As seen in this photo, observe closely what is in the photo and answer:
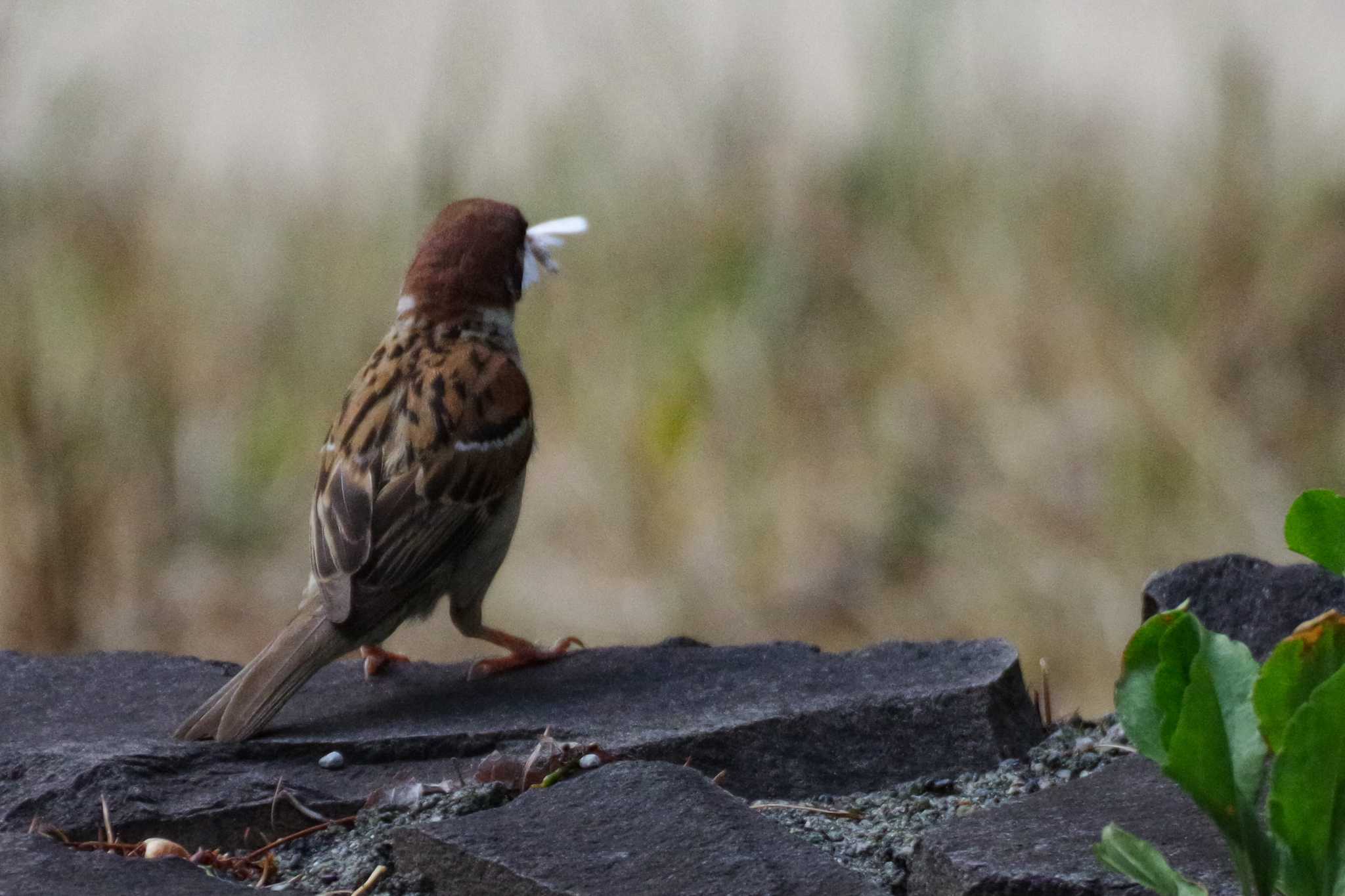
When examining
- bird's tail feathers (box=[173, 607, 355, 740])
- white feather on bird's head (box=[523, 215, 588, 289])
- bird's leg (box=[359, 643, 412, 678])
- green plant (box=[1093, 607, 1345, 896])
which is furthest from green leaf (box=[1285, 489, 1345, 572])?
white feather on bird's head (box=[523, 215, 588, 289])

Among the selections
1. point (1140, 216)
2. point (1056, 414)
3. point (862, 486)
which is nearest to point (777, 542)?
point (862, 486)

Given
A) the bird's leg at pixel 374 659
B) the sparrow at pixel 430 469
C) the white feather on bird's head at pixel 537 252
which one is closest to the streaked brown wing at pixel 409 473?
the sparrow at pixel 430 469

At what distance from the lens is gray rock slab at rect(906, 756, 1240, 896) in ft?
6.85

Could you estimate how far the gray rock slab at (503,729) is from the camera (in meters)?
2.70

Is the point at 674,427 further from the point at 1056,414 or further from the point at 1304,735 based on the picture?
the point at 1304,735

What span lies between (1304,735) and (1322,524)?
430mm

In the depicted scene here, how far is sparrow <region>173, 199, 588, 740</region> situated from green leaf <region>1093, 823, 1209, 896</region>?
64.7 inches

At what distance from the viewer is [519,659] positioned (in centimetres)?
361

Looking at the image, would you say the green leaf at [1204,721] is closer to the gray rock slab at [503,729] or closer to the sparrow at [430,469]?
the gray rock slab at [503,729]

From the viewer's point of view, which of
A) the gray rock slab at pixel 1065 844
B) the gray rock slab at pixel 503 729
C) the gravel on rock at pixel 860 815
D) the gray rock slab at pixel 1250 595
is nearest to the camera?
the gray rock slab at pixel 1065 844

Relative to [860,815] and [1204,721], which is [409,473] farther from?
[1204,721]

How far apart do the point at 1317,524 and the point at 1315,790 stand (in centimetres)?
→ 43

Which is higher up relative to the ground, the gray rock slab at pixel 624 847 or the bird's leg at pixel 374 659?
the bird's leg at pixel 374 659

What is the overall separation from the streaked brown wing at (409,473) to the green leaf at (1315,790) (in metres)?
1.88
